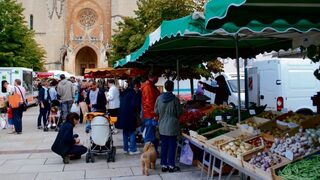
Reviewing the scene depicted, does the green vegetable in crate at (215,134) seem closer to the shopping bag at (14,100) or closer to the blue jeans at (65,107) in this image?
the shopping bag at (14,100)

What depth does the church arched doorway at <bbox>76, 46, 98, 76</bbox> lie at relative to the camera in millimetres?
63500

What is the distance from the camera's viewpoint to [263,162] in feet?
15.7

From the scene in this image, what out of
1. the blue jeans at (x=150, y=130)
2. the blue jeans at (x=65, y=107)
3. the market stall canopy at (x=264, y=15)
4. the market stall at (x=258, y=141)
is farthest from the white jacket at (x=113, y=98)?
the market stall canopy at (x=264, y=15)

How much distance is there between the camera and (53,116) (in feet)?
Result: 50.7

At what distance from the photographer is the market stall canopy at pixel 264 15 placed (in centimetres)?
432

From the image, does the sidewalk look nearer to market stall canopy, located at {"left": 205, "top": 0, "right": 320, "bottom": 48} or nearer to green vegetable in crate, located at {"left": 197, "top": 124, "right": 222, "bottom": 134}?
green vegetable in crate, located at {"left": 197, "top": 124, "right": 222, "bottom": 134}

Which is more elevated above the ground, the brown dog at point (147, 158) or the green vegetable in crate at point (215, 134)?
the green vegetable in crate at point (215, 134)

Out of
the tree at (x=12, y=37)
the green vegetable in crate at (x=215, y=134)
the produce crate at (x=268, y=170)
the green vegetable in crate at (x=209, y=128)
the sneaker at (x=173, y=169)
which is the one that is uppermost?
the tree at (x=12, y=37)

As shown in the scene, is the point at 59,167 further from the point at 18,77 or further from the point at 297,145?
the point at 18,77

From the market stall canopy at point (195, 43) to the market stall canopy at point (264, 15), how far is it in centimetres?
65

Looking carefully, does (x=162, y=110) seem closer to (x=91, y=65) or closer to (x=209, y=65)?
(x=209, y=65)

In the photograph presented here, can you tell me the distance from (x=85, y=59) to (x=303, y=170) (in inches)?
2457

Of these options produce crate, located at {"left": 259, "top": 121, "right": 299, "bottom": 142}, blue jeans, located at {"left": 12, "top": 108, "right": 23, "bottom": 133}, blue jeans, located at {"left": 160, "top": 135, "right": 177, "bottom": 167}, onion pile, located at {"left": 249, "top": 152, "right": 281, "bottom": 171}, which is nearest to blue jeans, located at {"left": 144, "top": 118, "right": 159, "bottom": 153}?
blue jeans, located at {"left": 160, "top": 135, "right": 177, "bottom": 167}

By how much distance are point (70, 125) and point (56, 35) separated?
54.8 m
